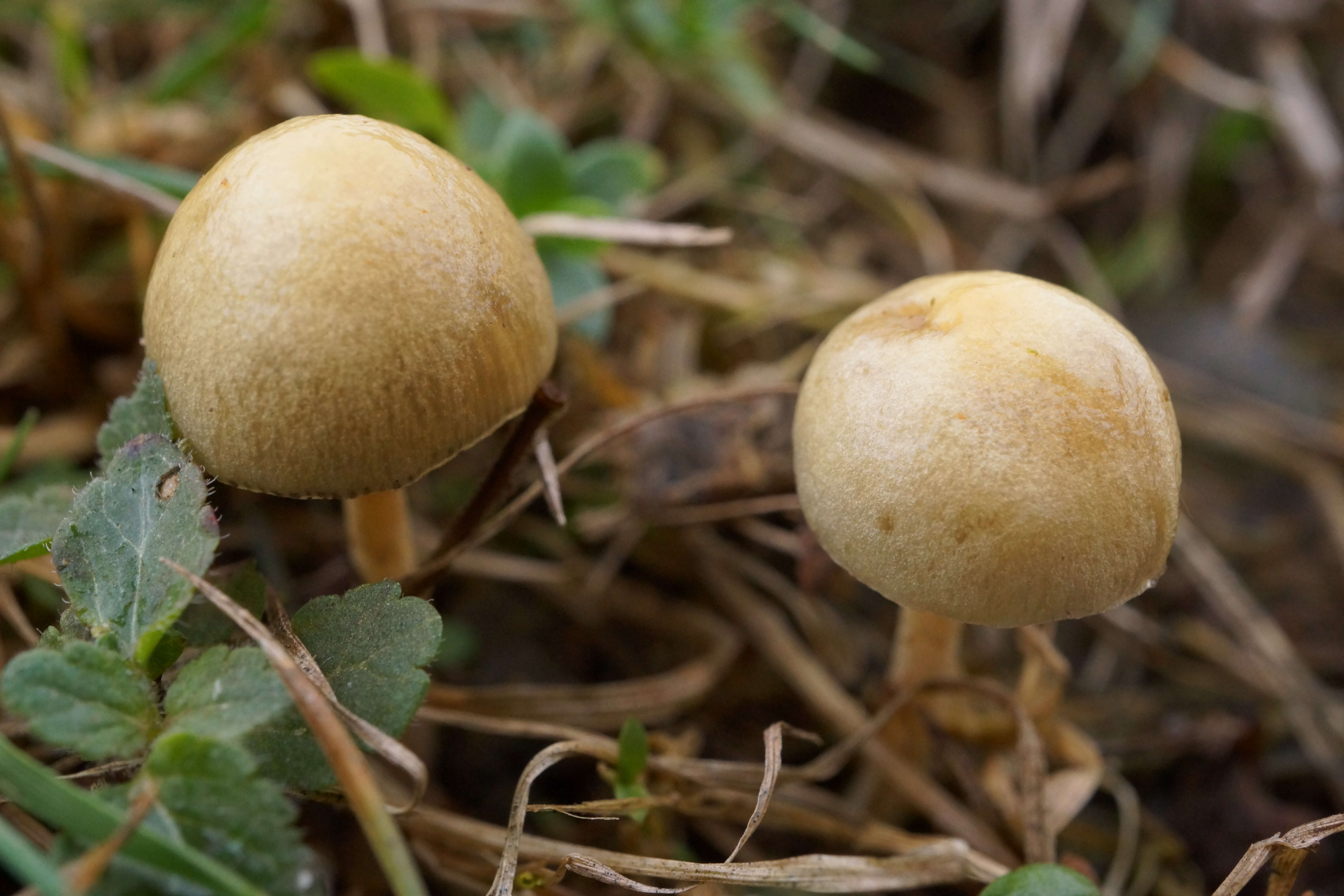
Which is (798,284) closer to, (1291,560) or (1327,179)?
(1291,560)

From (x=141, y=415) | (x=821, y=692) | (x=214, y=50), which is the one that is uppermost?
(x=214, y=50)

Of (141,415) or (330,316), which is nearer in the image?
(330,316)

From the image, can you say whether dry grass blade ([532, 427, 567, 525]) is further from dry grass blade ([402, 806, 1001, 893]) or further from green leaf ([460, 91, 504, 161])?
green leaf ([460, 91, 504, 161])

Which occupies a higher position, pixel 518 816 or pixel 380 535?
pixel 380 535

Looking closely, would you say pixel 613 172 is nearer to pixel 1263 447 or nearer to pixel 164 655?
pixel 164 655

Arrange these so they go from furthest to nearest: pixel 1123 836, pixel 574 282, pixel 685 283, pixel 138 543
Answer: pixel 685 283 → pixel 574 282 → pixel 1123 836 → pixel 138 543

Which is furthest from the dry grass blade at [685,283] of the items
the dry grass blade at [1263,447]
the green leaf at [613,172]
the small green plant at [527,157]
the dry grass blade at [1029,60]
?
the dry grass blade at [1263,447]

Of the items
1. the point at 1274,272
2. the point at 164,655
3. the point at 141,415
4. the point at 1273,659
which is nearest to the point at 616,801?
the point at 164,655
